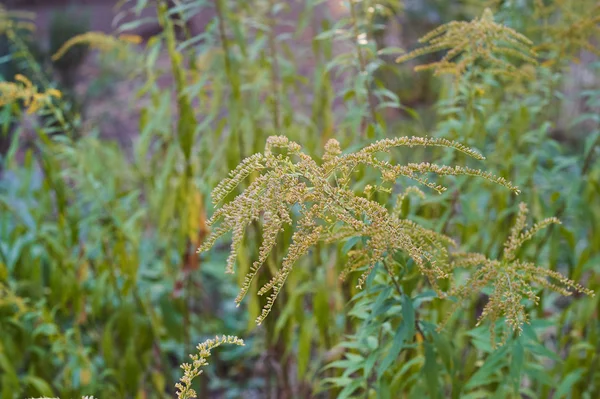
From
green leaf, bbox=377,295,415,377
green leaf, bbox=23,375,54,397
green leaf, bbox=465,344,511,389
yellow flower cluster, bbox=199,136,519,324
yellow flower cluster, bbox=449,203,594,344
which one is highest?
yellow flower cluster, bbox=199,136,519,324

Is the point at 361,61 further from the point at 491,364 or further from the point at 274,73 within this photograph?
the point at 491,364

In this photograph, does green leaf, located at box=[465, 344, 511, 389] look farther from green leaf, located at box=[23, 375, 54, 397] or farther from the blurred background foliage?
green leaf, located at box=[23, 375, 54, 397]

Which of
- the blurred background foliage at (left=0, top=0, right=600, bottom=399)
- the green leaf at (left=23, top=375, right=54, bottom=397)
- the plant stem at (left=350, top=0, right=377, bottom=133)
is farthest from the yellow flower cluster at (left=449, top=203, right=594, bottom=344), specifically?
the green leaf at (left=23, top=375, right=54, bottom=397)

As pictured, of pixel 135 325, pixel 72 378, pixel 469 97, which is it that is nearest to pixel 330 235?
pixel 469 97

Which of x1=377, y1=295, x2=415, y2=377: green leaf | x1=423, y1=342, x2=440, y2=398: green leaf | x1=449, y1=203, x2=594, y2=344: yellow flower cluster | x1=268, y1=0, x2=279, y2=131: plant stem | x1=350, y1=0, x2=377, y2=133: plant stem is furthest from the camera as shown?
x1=268, y1=0, x2=279, y2=131: plant stem

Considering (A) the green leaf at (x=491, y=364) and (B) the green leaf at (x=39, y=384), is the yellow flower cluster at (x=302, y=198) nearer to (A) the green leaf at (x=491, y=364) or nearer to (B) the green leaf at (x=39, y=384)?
(A) the green leaf at (x=491, y=364)

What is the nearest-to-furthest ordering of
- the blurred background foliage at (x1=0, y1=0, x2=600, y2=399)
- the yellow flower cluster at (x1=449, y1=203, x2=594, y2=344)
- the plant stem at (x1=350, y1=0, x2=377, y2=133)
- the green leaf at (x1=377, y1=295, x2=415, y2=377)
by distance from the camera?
the yellow flower cluster at (x1=449, y1=203, x2=594, y2=344), the green leaf at (x1=377, y1=295, x2=415, y2=377), the plant stem at (x1=350, y1=0, x2=377, y2=133), the blurred background foliage at (x1=0, y1=0, x2=600, y2=399)

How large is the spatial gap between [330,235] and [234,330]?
1902mm

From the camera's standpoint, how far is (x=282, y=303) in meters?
1.99

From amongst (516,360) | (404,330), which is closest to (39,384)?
(404,330)

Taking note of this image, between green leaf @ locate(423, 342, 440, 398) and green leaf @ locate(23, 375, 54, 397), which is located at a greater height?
green leaf @ locate(423, 342, 440, 398)

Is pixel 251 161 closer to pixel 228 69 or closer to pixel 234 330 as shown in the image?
pixel 228 69

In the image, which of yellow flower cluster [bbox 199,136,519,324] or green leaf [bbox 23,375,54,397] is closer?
yellow flower cluster [bbox 199,136,519,324]

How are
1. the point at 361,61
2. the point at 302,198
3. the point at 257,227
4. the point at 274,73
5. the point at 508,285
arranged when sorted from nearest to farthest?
the point at 302,198
the point at 508,285
the point at 361,61
the point at 257,227
the point at 274,73
